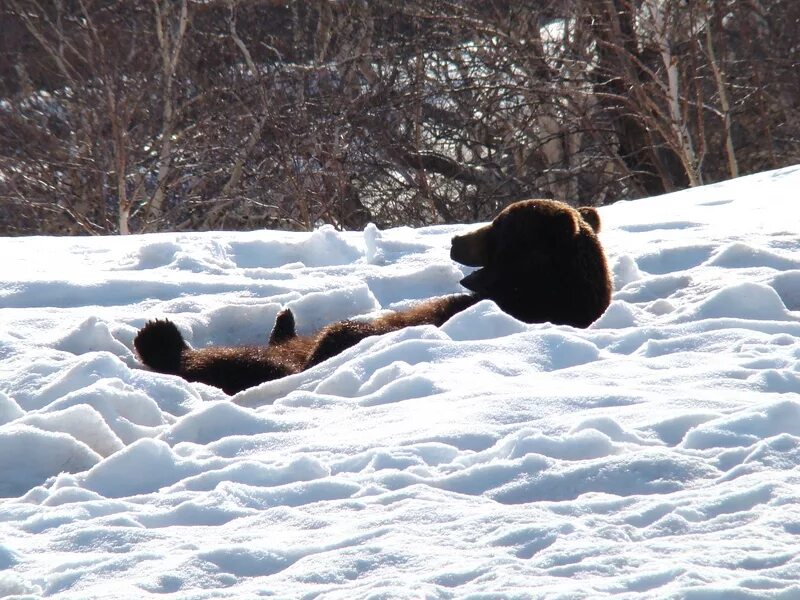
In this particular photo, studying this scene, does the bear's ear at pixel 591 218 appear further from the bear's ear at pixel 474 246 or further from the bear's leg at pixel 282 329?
the bear's leg at pixel 282 329

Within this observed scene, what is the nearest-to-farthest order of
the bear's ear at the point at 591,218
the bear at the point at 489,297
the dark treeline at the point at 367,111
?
the bear at the point at 489,297, the bear's ear at the point at 591,218, the dark treeline at the point at 367,111

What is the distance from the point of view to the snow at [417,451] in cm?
232

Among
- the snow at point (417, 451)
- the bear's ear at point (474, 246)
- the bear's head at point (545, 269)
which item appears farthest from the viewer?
the bear's ear at point (474, 246)

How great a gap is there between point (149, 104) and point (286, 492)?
13714 mm

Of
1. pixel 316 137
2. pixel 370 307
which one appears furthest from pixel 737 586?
pixel 316 137

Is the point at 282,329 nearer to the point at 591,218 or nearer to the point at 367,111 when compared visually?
the point at 591,218

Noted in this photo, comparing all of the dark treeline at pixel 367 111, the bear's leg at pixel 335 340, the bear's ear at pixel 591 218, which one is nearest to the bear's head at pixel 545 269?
the bear's ear at pixel 591 218

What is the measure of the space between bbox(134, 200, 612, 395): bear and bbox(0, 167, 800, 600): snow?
0.75 feet

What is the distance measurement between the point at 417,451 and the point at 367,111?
12.1 metres

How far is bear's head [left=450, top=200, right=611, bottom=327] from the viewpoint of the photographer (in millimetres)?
4926

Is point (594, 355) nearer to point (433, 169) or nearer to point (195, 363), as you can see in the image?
point (195, 363)

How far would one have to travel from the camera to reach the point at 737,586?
82.6 inches

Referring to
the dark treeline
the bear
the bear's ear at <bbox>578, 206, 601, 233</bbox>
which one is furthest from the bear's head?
the dark treeline

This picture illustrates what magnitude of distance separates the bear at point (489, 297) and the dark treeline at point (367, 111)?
8079 mm
